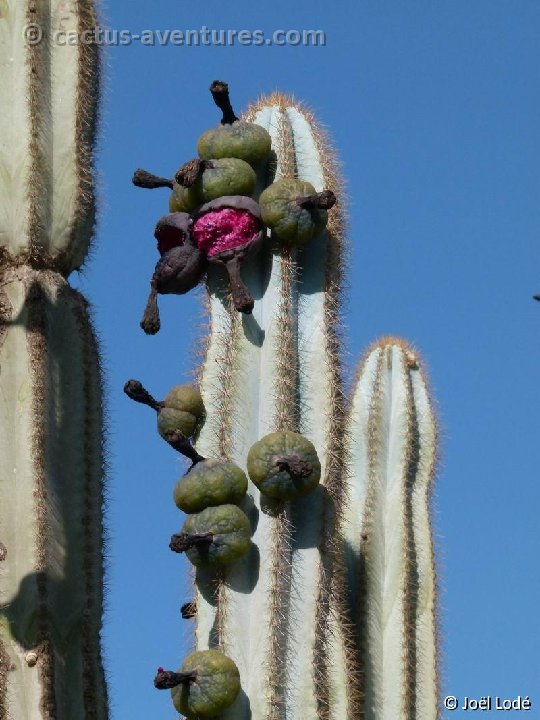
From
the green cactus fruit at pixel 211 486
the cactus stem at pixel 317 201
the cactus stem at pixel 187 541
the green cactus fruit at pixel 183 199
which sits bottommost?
the cactus stem at pixel 187 541

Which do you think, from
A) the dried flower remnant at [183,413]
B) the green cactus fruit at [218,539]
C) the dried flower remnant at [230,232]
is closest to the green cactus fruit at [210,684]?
the green cactus fruit at [218,539]

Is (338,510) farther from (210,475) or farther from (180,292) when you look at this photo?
(180,292)

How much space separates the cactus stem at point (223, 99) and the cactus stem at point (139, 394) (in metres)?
0.99

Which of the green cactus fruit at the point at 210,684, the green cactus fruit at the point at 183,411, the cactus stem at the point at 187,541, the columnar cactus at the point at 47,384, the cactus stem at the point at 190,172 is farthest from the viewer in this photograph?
the cactus stem at the point at 190,172

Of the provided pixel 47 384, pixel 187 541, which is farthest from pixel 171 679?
pixel 47 384

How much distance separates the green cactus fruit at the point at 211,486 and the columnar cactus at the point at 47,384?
553mm

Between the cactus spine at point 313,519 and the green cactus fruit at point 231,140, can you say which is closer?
the cactus spine at point 313,519

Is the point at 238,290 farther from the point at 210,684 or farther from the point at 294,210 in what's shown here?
the point at 210,684

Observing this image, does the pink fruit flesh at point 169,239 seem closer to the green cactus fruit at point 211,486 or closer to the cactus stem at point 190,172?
the cactus stem at point 190,172

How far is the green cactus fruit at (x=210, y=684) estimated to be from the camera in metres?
4.28

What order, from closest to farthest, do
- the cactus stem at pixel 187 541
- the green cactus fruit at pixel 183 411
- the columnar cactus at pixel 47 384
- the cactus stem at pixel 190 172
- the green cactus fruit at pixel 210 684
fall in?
the green cactus fruit at pixel 210 684
the cactus stem at pixel 187 541
the green cactus fruit at pixel 183 411
the columnar cactus at pixel 47 384
the cactus stem at pixel 190 172

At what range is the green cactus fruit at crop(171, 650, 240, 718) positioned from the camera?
4277mm

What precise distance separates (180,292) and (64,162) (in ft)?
2.26

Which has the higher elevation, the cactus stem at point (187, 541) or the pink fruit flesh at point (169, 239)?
the pink fruit flesh at point (169, 239)
